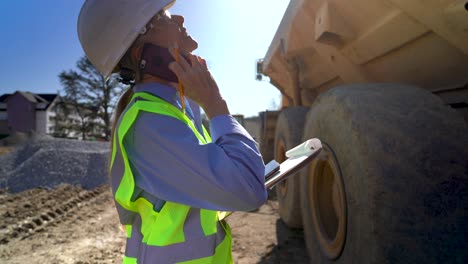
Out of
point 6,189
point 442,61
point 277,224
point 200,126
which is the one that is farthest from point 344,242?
point 6,189

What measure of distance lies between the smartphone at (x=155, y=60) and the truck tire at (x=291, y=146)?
9.06 ft

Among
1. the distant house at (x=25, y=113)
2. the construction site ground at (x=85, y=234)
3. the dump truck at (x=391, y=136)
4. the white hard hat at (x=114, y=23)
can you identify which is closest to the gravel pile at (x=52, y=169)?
the construction site ground at (x=85, y=234)

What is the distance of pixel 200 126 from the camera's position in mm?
1544

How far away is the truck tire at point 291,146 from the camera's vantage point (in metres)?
3.86

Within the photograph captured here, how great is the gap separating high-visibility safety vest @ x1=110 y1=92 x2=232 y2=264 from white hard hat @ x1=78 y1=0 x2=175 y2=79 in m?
0.18

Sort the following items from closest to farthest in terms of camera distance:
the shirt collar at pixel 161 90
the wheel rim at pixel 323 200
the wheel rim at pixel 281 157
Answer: the shirt collar at pixel 161 90, the wheel rim at pixel 323 200, the wheel rim at pixel 281 157

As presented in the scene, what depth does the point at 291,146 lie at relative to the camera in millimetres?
3885

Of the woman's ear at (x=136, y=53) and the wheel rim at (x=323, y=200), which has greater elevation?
the woman's ear at (x=136, y=53)

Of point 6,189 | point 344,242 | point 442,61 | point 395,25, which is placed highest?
point 395,25

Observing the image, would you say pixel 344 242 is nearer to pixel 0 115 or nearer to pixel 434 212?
pixel 434 212

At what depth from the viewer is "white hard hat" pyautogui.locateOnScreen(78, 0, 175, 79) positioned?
1.18 meters

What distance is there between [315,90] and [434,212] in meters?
3.40

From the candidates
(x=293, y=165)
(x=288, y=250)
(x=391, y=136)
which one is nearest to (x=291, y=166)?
(x=293, y=165)

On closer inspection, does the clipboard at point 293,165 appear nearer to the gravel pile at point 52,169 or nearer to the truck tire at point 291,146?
the truck tire at point 291,146
